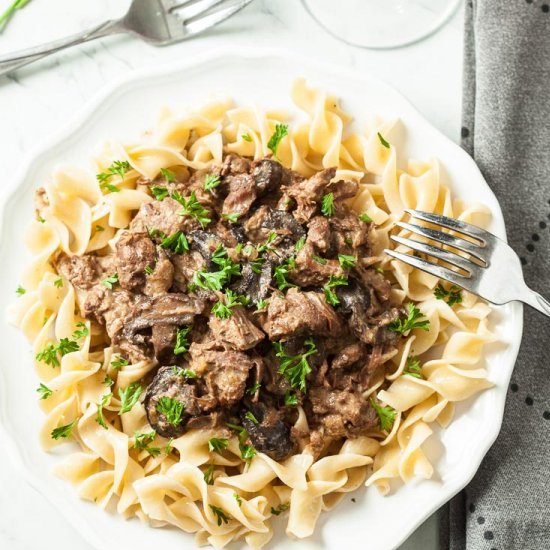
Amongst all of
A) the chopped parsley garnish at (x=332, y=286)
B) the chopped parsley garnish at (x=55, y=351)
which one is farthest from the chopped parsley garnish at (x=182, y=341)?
the chopped parsley garnish at (x=332, y=286)

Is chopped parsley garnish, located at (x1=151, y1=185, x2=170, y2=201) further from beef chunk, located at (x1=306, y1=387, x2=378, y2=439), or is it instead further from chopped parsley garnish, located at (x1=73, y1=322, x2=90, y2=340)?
beef chunk, located at (x1=306, y1=387, x2=378, y2=439)

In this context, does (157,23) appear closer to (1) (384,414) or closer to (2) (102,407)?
(2) (102,407)

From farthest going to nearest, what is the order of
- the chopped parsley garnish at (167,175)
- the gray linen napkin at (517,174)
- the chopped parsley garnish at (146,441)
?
the gray linen napkin at (517,174) < the chopped parsley garnish at (167,175) < the chopped parsley garnish at (146,441)

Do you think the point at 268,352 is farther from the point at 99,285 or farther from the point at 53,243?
the point at 53,243

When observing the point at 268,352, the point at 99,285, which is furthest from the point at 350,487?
the point at 99,285

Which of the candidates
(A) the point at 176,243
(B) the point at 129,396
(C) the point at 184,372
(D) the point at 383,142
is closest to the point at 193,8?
(D) the point at 383,142

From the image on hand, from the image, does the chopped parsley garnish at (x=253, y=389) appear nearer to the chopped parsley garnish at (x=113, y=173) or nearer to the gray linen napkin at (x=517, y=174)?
the chopped parsley garnish at (x=113, y=173)
